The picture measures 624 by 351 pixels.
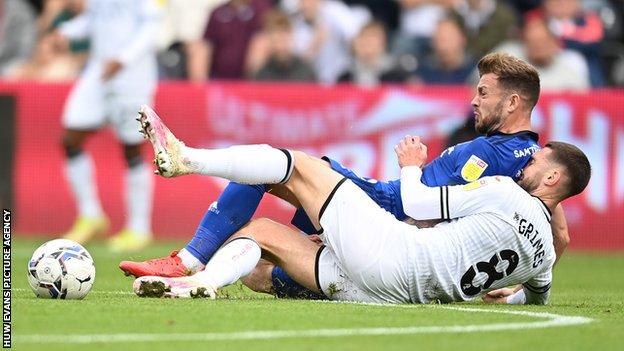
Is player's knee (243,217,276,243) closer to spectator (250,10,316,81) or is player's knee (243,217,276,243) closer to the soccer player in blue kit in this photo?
the soccer player in blue kit

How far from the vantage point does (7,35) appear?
19719 mm

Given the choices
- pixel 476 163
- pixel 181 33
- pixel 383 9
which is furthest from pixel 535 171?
pixel 181 33

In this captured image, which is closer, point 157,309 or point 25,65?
point 157,309

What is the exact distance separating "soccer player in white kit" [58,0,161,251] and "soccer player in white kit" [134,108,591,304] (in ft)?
22.8

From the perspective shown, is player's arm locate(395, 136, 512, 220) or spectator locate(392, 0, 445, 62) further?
spectator locate(392, 0, 445, 62)

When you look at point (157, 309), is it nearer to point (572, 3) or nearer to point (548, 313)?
point (548, 313)

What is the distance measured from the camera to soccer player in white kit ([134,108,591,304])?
26.9 feet

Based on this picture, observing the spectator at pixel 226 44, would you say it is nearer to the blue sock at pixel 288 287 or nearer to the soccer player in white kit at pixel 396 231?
the blue sock at pixel 288 287

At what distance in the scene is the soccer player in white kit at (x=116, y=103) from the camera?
15531mm

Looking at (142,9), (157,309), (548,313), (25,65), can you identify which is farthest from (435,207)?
(25,65)

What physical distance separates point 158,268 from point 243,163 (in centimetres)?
89

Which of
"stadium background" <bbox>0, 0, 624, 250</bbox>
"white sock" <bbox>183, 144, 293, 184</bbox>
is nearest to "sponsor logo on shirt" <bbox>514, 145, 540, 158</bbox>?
"white sock" <bbox>183, 144, 293, 184</bbox>

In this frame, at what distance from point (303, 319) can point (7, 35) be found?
13.2 m

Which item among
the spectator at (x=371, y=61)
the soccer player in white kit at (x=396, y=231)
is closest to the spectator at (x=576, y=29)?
the spectator at (x=371, y=61)
